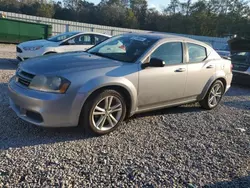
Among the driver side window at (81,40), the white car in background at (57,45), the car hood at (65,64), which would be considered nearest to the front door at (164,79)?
the car hood at (65,64)

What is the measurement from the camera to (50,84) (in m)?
3.19

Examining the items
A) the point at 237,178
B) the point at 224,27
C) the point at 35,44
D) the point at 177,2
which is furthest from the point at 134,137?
the point at 177,2

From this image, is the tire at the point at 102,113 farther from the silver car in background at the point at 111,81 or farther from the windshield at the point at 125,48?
the windshield at the point at 125,48

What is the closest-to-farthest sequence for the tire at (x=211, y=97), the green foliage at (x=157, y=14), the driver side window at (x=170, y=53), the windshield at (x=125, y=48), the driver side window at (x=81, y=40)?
the windshield at (x=125, y=48), the driver side window at (x=170, y=53), the tire at (x=211, y=97), the driver side window at (x=81, y=40), the green foliage at (x=157, y=14)

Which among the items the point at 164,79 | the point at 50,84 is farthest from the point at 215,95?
the point at 50,84

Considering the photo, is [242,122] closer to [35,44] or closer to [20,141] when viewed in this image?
[20,141]

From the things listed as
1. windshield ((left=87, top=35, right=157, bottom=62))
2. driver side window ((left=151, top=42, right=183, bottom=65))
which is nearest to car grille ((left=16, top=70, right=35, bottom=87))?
windshield ((left=87, top=35, right=157, bottom=62))

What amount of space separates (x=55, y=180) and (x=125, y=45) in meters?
2.66

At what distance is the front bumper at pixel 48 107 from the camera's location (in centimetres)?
312

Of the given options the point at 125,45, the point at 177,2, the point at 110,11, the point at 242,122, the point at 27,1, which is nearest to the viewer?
the point at 125,45

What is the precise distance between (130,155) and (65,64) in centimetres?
162

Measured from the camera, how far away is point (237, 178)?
2.89 metres

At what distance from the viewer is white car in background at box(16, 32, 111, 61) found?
8008mm

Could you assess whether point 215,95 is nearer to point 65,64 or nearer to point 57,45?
point 65,64
